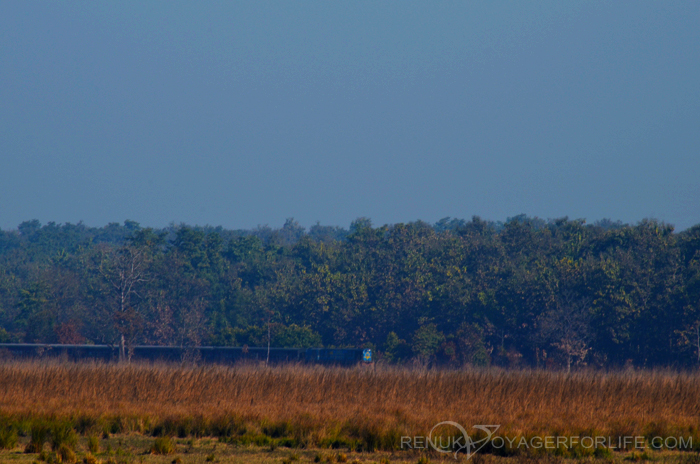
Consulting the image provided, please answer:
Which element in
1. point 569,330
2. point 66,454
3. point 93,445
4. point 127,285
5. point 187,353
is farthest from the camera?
point 127,285

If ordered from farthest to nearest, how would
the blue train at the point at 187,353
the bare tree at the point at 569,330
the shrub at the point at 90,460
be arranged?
the blue train at the point at 187,353
the bare tree at the point at 569,330
the shrub at the point at 90,460

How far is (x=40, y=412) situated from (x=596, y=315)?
3513cm

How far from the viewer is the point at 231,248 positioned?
74.2m

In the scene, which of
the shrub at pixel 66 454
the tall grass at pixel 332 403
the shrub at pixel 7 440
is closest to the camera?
the shrub at pixel 66 454

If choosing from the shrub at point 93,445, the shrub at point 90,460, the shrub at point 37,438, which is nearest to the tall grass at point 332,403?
the shrub at point 37,438

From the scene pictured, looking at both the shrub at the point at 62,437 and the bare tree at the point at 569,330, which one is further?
the bare tree at the point at 569,330

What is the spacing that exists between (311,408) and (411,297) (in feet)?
117

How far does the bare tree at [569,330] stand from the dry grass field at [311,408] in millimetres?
21028

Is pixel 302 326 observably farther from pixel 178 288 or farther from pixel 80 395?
pixel 80 395

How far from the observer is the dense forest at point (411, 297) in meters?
44.7

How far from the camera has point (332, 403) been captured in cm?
2116

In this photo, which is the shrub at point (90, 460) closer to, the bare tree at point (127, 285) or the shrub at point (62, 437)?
the shrub at point (62, 437)

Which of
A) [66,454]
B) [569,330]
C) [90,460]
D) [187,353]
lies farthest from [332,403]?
[187,353]

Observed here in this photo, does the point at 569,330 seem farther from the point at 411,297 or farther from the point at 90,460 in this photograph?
the point at 90,460
